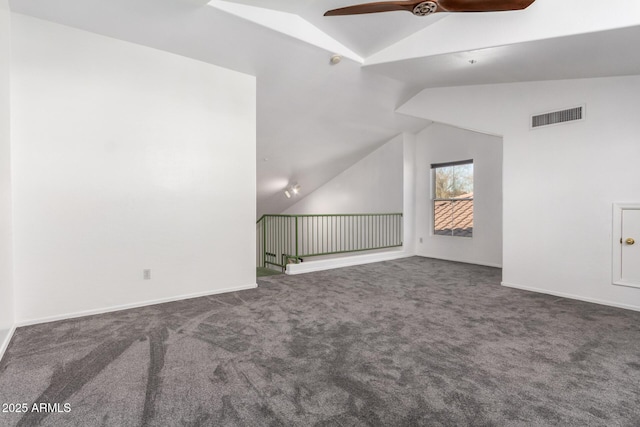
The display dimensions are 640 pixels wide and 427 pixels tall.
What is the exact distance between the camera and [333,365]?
7.00 feet

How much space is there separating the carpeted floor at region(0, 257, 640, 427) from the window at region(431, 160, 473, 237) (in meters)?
2.87

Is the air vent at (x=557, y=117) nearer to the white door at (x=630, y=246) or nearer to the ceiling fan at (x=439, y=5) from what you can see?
the white door at (x=630, y=246)

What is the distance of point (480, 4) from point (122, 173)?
3.56m

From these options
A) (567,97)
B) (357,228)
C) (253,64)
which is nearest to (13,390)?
(253,64)

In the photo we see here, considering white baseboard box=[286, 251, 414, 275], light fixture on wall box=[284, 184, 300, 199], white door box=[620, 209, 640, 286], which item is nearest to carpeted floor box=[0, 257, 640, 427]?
white door box=[620, 209, 640, 286]

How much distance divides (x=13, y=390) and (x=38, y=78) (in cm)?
261

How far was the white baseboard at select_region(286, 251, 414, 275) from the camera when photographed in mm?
5180

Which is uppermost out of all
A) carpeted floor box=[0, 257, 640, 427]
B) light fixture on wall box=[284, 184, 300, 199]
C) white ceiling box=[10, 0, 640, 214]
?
white ceiling box=[10, 0, 640, 214]

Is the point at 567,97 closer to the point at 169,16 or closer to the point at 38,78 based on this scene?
the point at 169,16

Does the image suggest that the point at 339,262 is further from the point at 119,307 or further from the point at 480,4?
the point at 480,4

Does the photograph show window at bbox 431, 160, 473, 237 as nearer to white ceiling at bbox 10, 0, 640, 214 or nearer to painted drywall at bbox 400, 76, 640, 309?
painted drywall at bbox 400, 76, 640, 309

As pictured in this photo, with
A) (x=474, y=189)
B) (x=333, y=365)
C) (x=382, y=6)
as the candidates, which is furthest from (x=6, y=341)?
(x=474, y=189)

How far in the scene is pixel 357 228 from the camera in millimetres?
7797

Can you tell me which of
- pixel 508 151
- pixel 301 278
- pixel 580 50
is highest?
pixel 580 50
